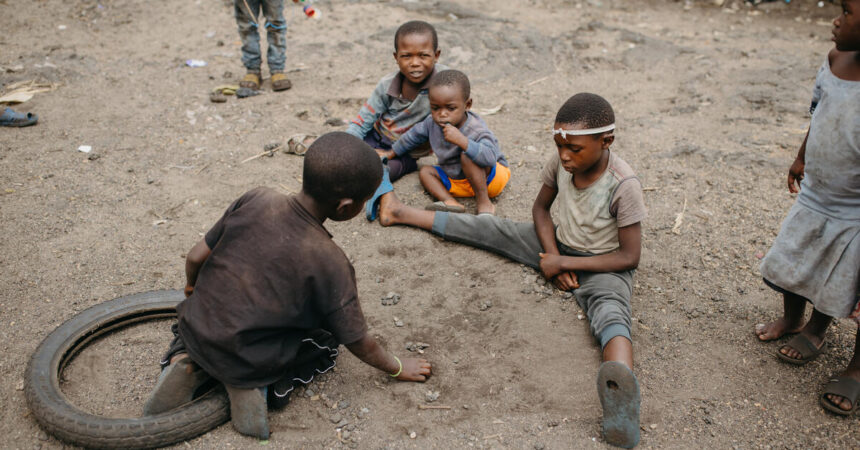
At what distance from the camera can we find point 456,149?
13.0 ft

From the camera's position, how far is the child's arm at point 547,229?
323cm

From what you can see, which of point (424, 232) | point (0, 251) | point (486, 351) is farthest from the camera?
point (424, 232)

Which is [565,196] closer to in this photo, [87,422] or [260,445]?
[260,445]

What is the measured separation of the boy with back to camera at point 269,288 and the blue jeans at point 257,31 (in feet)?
13.2

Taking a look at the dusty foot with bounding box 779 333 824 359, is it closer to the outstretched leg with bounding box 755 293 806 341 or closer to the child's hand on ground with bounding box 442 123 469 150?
the outstretched leg with bounding box 755 293 806 341

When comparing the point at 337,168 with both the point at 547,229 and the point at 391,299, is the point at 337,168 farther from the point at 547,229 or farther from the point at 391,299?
the point at 547,229

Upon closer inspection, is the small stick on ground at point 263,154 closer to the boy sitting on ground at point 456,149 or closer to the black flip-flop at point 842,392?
the boy sitting on ground at point 456,149

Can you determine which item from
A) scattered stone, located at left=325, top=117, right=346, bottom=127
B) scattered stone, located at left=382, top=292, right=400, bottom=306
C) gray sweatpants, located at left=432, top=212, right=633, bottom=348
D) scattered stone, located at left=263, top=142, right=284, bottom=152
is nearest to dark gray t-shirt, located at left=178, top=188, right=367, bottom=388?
scattered stone, located at left=382, top=292, right=400, bottom=306

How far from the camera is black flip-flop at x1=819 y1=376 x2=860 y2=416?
2.48m

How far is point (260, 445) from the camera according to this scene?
2.37 m

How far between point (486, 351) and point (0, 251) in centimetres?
294

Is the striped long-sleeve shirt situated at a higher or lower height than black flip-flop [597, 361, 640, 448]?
higher

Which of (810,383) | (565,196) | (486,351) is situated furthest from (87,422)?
(810,383)

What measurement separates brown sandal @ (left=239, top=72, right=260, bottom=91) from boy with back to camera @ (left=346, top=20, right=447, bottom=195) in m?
1.93
